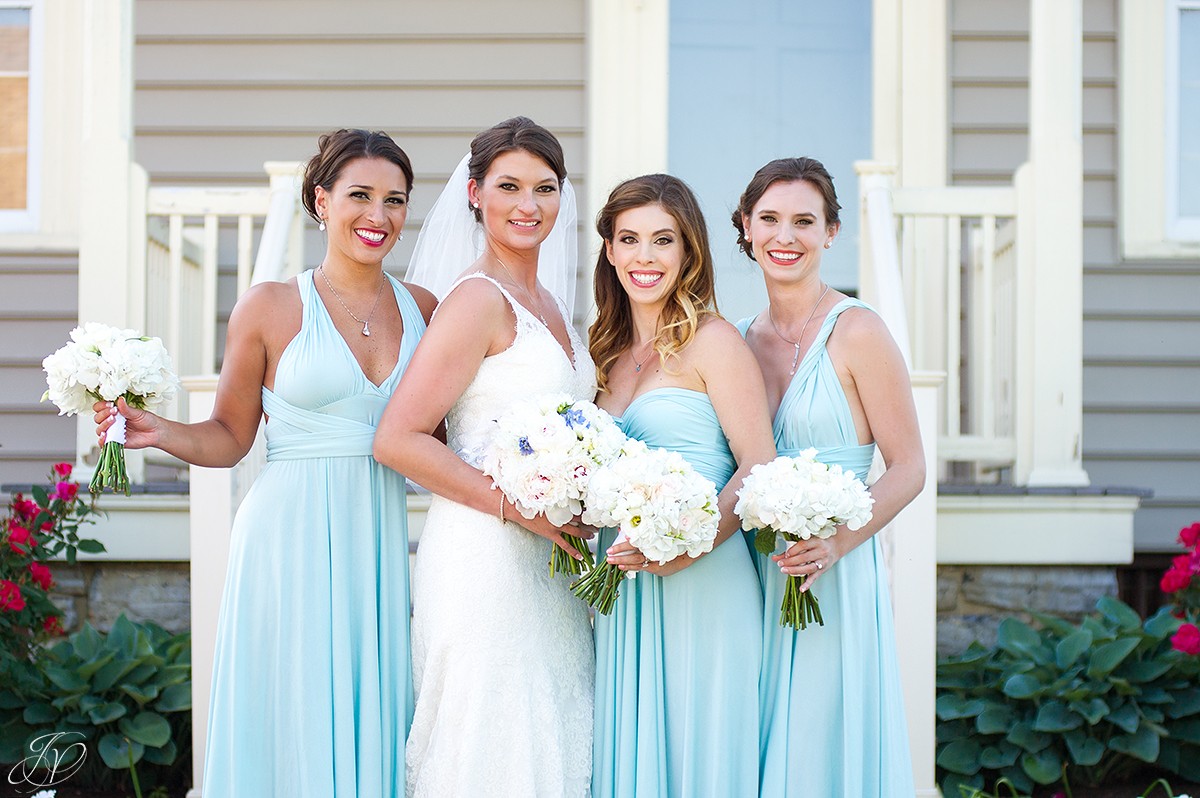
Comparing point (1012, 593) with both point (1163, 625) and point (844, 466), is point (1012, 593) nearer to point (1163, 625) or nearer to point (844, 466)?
point (1163, 625)

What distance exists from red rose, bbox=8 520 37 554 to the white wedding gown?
2.53 meters

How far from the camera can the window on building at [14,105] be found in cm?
721

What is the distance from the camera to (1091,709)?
495cm

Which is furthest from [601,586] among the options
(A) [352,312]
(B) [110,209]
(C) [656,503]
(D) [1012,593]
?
(B) [110,209]

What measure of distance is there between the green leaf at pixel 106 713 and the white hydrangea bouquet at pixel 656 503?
288 centimetres

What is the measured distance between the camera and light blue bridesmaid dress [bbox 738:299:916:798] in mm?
3240

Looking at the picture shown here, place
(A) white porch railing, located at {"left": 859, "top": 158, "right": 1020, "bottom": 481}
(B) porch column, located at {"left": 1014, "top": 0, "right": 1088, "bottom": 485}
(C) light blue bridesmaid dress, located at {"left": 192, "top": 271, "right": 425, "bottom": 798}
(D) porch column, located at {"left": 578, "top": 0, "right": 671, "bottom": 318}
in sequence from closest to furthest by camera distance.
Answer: (C) light blue bridesmaid dress, located at {"left": 192, "top": 271, "right": 425, "bottom": 798} < (A) white porch railing, located at {"left": 859, "top": 158, "right": 1020, "bottom": 481} < (B) porch column, located at {"left": 1014, "top": 0, "right": 1088, "bottom": 485} < (D) porch column, located at {"left": 578, "top": 0, "right": 671, "bottom": 318}

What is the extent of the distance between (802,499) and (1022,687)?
2600 mm

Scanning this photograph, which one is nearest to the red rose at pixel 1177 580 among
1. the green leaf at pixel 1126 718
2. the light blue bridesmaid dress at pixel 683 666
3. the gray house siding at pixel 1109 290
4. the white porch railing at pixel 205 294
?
the green leaf at pixel 1126 718

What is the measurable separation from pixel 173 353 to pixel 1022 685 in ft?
13.5

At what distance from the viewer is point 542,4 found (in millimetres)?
7207

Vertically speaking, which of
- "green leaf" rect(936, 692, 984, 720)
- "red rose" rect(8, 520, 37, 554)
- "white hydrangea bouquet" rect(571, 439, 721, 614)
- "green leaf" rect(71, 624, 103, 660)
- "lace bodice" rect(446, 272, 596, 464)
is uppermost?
"lace bodice" rect(446, 272, 596, 464)

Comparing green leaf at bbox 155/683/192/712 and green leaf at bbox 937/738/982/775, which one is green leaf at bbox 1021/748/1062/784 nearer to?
green leaf at bbox 937/738/982/775

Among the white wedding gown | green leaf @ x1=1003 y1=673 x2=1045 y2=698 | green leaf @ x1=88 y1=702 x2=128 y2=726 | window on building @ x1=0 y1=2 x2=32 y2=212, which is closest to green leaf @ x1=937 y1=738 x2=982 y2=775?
green leaf @ x1=1003 y1=673 x2=1045 y2=698
